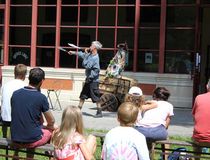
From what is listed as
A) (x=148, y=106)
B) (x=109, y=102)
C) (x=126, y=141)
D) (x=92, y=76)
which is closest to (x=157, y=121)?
(x=148, y=106)

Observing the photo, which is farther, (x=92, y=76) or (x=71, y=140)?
(x=92, y=76)

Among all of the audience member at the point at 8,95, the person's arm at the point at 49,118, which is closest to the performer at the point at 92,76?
the audience member at the point at 8,95

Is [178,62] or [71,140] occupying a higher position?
[178,62]

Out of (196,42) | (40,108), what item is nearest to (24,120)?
(40,108)

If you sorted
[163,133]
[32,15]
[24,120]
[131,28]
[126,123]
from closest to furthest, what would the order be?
[126,123]
[24,120]
[163,133]
[131,28]
[32,15]

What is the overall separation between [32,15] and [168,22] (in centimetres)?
459

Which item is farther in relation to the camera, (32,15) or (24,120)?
(32,15)

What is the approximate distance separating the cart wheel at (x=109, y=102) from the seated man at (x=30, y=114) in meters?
7.81

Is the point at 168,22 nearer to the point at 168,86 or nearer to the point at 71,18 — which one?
the point at 168,86

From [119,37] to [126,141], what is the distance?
1207cm

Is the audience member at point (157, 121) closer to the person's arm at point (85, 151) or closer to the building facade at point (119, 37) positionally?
the person's arm at point (85, 151)

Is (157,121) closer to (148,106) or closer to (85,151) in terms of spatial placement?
(148,106)

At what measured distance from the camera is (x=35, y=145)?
6801 mm

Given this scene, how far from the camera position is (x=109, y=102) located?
48.0 ft
